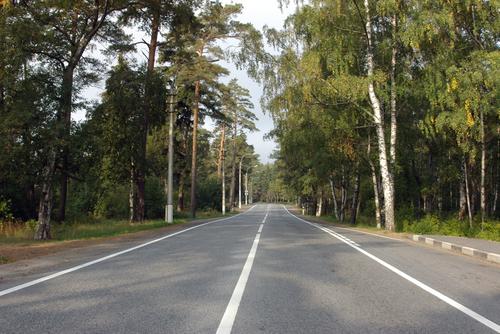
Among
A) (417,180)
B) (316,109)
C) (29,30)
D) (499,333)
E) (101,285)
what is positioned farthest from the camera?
(417,180)

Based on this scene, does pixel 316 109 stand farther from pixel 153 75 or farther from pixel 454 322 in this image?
pixel 454 322

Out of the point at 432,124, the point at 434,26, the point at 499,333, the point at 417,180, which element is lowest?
the point at 499,333

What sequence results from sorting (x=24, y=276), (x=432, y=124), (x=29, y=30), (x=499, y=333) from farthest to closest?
1. (x=432, y=124)
2. (x=29, y=30)
3. (x=24, y=276)
4. (x=499, y=333)

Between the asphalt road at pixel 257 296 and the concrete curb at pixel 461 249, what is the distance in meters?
0.91

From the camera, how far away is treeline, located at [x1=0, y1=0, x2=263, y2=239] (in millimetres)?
17172

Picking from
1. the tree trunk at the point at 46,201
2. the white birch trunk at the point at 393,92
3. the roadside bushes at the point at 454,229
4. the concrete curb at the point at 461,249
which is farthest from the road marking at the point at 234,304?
the white birch trunk at the point at 393,92

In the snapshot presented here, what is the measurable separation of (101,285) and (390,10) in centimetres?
1770

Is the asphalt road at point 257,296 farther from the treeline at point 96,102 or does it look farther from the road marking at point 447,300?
the treeline at point 96,102

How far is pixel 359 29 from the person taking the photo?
23.3m

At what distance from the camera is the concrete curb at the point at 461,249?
11.7 m

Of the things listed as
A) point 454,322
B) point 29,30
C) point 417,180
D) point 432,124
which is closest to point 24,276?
point 454,322

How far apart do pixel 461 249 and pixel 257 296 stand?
922 centimetres

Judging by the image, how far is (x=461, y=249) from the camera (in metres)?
13.6

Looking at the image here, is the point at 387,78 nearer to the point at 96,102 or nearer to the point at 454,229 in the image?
the point at 454,229
